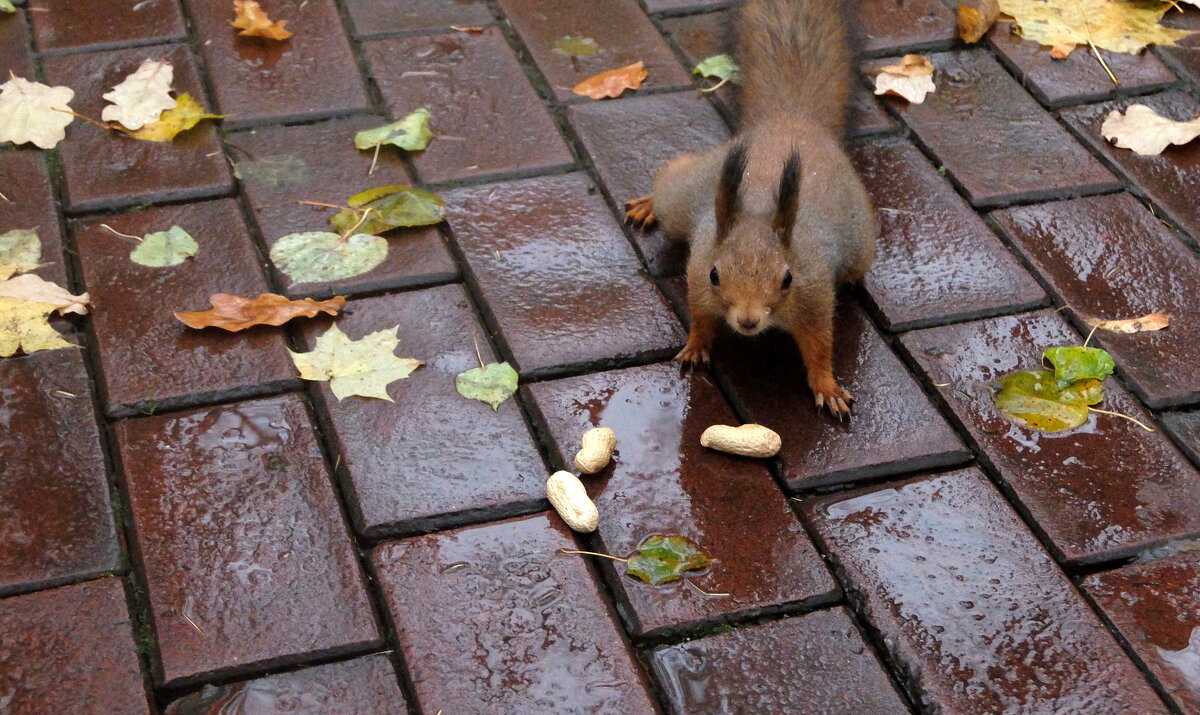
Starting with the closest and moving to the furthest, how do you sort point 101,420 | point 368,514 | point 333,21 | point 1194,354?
Result: point 368,514 < point 101,420 < point 1194,354 < point 333,21

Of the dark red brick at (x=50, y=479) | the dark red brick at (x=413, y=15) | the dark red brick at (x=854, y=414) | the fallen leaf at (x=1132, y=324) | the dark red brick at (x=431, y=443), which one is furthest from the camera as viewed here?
the dark red brick at (x=413, y=15)

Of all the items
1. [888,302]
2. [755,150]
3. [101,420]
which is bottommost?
[101,420]

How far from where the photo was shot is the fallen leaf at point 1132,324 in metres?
2.05

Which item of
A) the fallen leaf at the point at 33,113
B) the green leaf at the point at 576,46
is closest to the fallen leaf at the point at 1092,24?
the green leaf at the point at 576,46

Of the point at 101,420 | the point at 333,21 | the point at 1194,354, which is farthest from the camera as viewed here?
the point at 333,21

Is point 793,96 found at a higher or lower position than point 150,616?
higher

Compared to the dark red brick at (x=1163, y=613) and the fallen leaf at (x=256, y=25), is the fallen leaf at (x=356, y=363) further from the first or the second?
the dark red brick at (x=1163, y=613)

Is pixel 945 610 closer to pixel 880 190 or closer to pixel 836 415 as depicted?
pixel 836 415

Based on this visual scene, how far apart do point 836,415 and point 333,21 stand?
1.45m

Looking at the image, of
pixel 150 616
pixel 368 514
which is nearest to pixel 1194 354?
pixel 368 514

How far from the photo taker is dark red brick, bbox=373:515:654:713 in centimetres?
149

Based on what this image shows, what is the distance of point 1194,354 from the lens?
202cm

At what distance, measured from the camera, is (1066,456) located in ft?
6.02

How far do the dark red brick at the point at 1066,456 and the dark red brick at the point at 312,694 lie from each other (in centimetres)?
93
